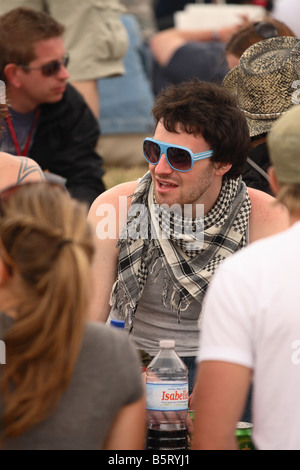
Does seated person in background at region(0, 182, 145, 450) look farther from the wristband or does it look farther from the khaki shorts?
the wristband

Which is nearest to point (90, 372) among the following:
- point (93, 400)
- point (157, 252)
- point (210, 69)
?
point (93, 400)

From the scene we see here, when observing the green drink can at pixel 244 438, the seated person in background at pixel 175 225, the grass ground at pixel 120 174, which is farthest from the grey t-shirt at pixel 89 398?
the grass ground at pixel 120 174

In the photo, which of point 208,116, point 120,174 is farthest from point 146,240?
point 120,174

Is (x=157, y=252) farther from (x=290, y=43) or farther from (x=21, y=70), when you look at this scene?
(x=21, y=70)

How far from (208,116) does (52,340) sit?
1791 mm

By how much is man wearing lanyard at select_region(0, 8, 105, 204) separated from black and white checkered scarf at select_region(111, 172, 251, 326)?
160 centimetres

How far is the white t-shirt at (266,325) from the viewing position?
2.09 meters

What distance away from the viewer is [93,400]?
82.6 inches

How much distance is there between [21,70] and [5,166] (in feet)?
5.62

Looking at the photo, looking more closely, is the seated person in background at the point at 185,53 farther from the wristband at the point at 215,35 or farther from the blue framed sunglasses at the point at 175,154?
the blue framed sunglasses at the point at 175,154

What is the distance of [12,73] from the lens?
5.24 m

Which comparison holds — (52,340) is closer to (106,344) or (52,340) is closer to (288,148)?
(106,344)

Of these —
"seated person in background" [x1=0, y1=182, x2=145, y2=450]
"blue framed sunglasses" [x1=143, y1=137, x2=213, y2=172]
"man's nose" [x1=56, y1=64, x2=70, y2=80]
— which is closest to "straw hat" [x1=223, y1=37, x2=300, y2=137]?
"blue framed sunglasses" [x1=143, y1=137, x2=213, y2=172]
